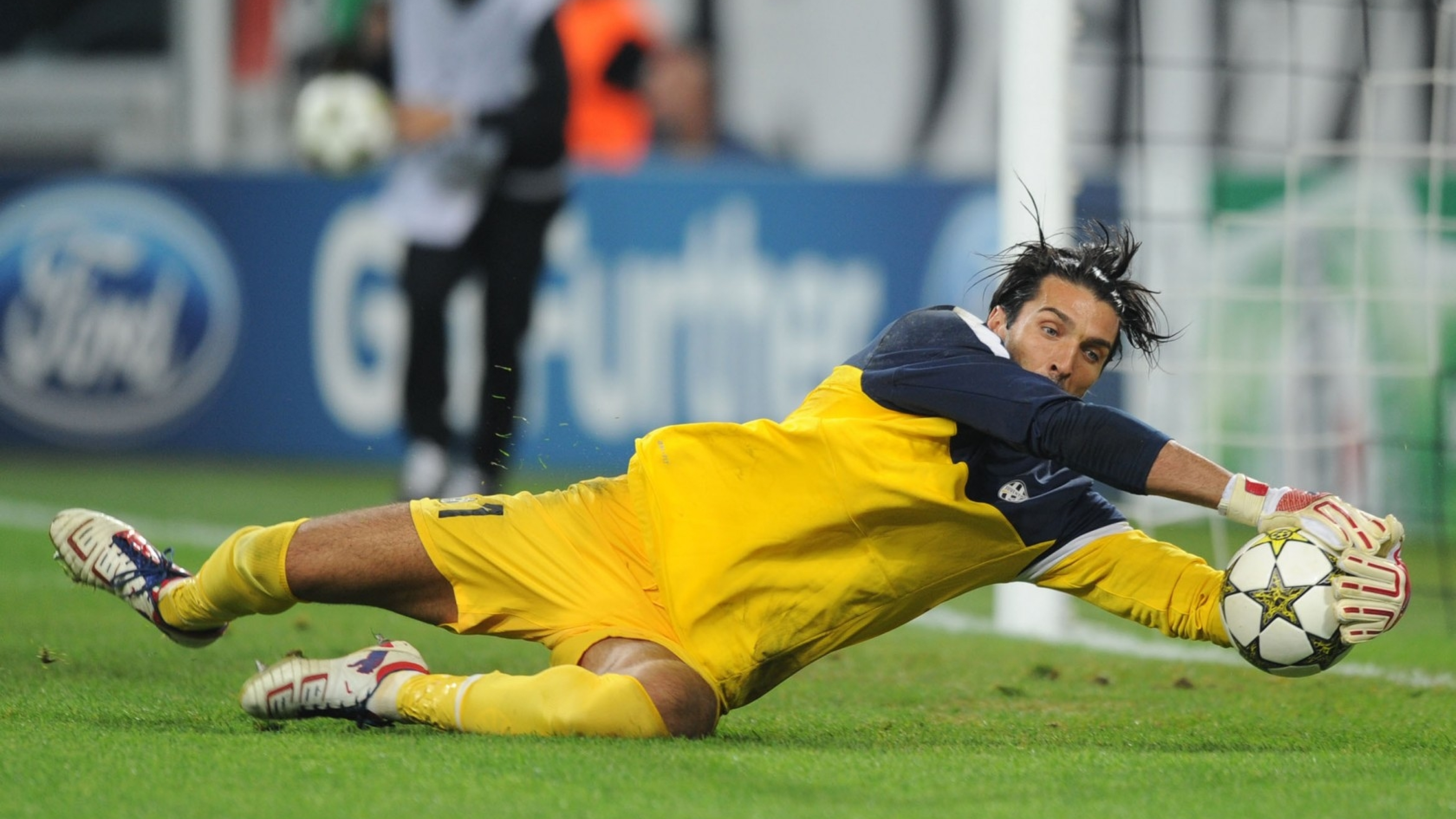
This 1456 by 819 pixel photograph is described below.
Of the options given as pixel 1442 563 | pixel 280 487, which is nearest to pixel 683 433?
pixel 1442 563

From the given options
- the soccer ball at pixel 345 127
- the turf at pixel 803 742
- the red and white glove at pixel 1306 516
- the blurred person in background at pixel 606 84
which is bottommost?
the turf at pixel 803 742

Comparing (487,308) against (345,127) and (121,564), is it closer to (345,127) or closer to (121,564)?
(345,127)

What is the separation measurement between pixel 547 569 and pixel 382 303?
7.04 meters

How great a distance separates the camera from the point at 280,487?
1052 cm

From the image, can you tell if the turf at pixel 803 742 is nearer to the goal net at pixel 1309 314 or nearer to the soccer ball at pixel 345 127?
the goal net at pixel 1309 314

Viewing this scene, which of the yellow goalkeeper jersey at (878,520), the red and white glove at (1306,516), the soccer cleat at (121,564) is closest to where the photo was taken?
the red and white glove at (1306,516)

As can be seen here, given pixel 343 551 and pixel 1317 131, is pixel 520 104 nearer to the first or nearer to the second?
pixel 343 551

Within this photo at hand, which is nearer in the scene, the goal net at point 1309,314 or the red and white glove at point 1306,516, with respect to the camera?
the red and white glove at point 1306,516

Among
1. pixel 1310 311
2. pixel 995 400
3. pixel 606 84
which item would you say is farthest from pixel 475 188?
pixel 995 400

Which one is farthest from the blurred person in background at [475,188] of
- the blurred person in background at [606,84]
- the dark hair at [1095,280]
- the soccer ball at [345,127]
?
the dark hair at [1095,280]

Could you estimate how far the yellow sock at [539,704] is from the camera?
13.0ft

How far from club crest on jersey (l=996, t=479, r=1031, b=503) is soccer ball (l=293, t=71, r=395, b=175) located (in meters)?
6.25

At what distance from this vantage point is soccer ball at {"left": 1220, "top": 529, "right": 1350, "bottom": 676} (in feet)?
13.0

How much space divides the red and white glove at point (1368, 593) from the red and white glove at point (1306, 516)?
1.1 inches
